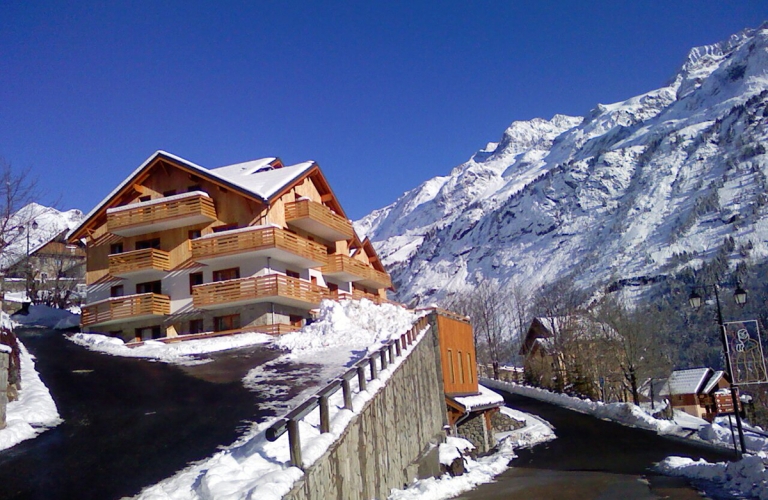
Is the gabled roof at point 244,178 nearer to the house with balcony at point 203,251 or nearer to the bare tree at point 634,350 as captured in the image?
the house with balcony at point 203,251

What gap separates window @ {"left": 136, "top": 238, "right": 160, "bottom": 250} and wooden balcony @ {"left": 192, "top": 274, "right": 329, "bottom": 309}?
4.81 m

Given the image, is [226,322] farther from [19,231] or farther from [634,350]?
[634,350]

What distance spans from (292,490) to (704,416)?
64484 millimetres

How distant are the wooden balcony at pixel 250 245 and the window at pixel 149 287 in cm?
334

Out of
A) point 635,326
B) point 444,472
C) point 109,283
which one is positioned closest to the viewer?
point 444,472

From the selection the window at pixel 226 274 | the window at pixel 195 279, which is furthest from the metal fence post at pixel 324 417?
the window at pixel 195 279

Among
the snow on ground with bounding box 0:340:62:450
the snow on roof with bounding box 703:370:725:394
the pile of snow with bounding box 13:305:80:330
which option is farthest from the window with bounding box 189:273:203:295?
the snow on roof with bounding box 703:370:725:394

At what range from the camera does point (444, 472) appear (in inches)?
742

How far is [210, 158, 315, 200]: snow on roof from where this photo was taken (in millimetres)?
33128

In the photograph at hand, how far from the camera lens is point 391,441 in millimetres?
14109

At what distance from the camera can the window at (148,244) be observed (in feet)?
117

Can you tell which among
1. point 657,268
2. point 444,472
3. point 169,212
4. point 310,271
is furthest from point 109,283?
point 657,268

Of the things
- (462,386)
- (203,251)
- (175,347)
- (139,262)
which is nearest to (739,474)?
(462,386)

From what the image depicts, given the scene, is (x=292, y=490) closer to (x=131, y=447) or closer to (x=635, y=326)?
(x=131, y=447)
